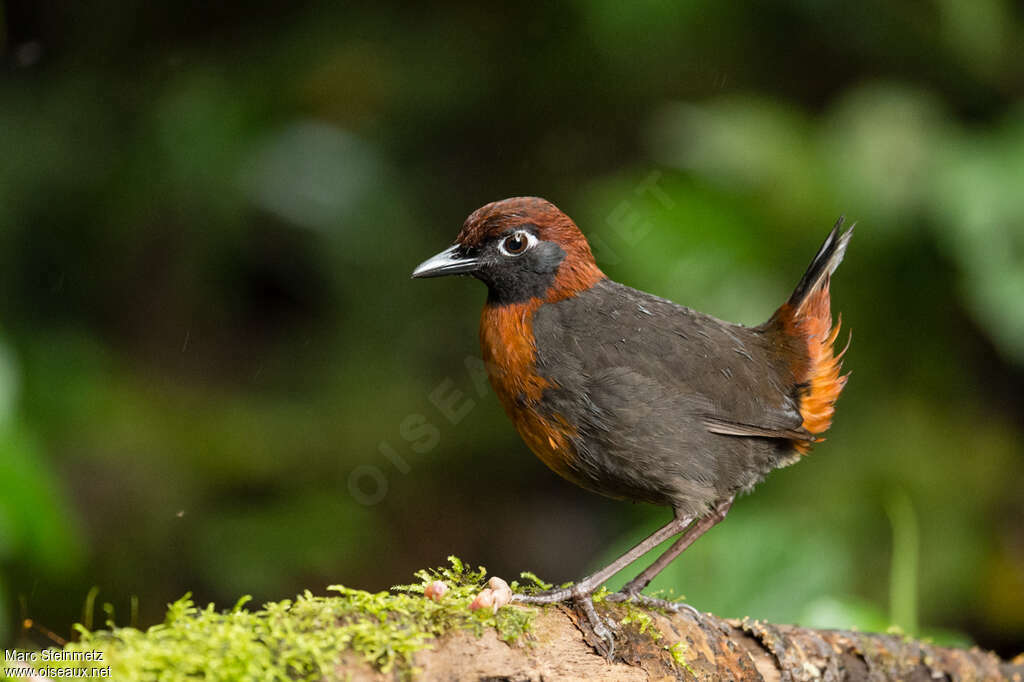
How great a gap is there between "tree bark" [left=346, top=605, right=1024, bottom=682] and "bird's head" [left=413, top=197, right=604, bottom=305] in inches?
41.7


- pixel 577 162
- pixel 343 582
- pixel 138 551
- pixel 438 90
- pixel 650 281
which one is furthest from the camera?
pixel 577 162

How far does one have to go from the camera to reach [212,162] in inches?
243

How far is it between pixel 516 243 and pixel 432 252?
3.42 metres

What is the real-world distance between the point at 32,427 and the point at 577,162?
157 inches

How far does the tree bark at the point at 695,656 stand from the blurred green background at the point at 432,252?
6.03 feet

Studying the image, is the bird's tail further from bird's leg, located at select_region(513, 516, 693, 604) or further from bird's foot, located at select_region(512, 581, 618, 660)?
bird's foot, located at select_region(512, 581, 618, 660)

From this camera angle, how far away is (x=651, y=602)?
10.1 ft

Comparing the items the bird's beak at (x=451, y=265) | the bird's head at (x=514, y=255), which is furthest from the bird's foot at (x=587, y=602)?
the bird's beak at (x=451, y=265)

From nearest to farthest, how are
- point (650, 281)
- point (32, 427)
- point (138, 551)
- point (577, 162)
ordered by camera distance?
point (650, 281), point (32, 427), point (138, 551), point (577, 162)

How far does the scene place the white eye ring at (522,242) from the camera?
10.8 feet

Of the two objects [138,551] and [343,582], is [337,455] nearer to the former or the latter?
[343,582]

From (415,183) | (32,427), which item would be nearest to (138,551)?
(32,427)

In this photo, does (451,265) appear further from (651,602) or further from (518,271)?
(651,602)

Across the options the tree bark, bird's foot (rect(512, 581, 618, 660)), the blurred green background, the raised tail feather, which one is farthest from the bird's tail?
the blurred green background
